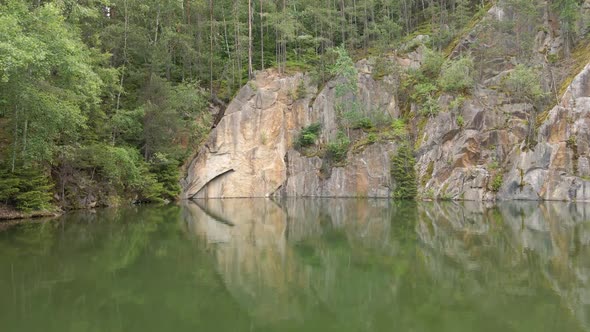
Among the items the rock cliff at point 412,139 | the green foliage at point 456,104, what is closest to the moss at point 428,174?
the rock cliff at point 412,139

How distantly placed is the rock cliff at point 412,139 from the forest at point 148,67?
1.47 metres

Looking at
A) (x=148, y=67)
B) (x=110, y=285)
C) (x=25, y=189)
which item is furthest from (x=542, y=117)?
(x=25, y=189)

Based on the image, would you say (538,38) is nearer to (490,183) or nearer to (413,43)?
(413,43)

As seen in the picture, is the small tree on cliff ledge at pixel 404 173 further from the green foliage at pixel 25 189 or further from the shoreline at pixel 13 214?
the shoreline at pixel 13 214

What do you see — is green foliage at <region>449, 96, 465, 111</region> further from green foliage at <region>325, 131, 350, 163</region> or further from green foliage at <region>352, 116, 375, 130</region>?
green foliage at <region>325, 131, 350, 163</region>

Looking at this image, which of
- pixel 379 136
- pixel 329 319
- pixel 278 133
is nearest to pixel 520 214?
pixel 379 136

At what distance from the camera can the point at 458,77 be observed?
110 ft

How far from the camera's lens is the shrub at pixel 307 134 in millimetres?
37059

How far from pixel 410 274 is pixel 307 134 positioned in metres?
28.0

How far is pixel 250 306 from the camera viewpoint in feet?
23.7

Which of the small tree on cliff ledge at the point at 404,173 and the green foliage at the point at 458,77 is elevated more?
the green foliage at the point at 458,77

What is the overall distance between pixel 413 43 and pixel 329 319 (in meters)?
38.5

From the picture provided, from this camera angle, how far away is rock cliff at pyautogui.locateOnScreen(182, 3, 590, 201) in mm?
28797

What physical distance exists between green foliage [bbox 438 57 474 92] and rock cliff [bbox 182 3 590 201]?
0.70 meters
